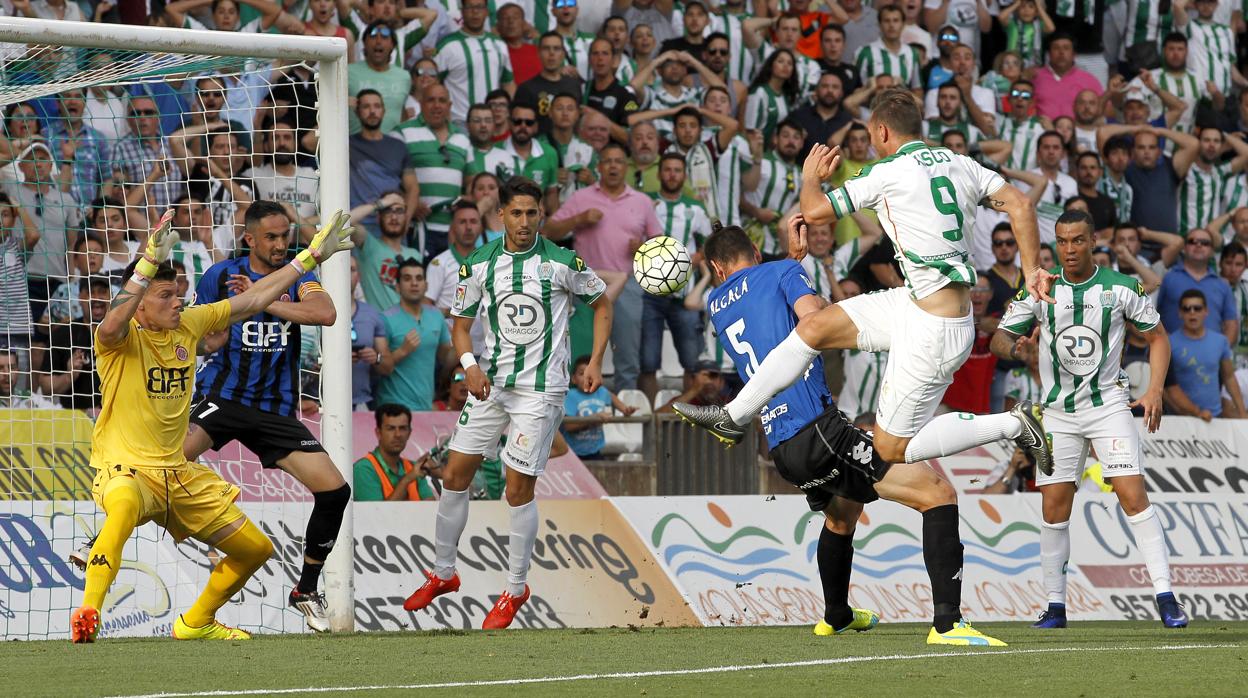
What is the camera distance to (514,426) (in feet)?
33.4

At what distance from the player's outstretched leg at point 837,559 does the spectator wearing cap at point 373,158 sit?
242 inches

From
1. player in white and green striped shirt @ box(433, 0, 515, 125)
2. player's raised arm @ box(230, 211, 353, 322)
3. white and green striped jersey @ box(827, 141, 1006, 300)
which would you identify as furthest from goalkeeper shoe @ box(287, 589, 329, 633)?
player in white and green striped shirt @ box(433, 0, 515, 125)

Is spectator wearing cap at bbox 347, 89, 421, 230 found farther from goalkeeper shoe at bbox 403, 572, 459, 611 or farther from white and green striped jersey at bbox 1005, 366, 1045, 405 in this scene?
white and green striped jersey at bbox 1005, 366, 1045, 405

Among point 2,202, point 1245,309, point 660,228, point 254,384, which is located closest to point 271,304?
point 254,384

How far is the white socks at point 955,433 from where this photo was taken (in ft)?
25.4

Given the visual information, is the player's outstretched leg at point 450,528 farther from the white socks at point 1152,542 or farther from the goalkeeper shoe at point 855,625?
the white socks at point 1152,542

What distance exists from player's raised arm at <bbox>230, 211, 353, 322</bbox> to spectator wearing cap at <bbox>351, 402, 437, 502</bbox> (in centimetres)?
324

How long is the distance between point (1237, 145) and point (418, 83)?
31.1 feet

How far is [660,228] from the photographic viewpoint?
14.6 metres

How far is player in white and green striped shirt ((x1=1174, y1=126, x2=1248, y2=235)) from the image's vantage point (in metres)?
18.1

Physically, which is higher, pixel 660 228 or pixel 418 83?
pixel 418 83

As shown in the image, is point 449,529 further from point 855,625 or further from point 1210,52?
point 1210,52

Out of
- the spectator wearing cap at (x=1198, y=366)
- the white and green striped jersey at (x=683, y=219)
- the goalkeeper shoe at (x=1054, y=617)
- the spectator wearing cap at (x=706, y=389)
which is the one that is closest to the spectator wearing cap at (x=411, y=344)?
the spectator wearing cap at (x=706, y=389)

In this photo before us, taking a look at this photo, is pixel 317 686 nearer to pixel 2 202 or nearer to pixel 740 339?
pixel 740 339
